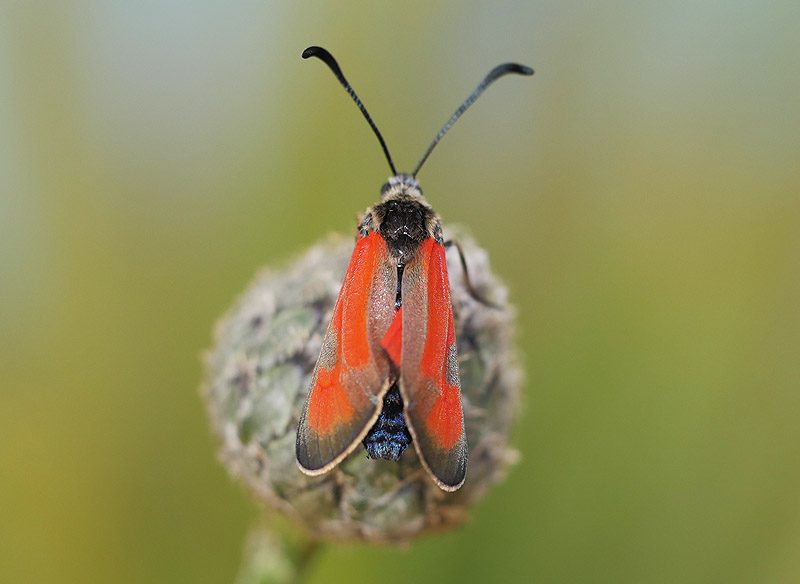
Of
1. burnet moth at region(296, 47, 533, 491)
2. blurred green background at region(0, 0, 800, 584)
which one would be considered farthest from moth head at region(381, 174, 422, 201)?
blurred green background at region(0, 0, 800, 584)


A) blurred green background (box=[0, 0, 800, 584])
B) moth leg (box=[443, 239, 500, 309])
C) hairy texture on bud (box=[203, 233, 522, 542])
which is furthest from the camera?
blurred green background (box=[0, 0, 800, 584])

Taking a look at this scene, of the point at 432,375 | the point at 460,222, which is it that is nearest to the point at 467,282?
the point at 432,375

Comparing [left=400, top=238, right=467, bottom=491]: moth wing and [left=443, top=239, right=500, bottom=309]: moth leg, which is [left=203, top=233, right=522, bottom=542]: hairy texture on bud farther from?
[left=400, top=238, right=467, bottom=491]: moth wing

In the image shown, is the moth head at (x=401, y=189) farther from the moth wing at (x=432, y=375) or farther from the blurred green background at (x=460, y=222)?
the blurred green background at (x=460, y=222)

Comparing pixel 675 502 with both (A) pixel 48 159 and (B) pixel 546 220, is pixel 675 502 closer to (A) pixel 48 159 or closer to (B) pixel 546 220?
(B) pixel 546 220

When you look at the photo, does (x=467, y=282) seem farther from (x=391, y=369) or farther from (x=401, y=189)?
(x=391, y=369)

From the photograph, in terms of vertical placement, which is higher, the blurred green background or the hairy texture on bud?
the blurred green background
